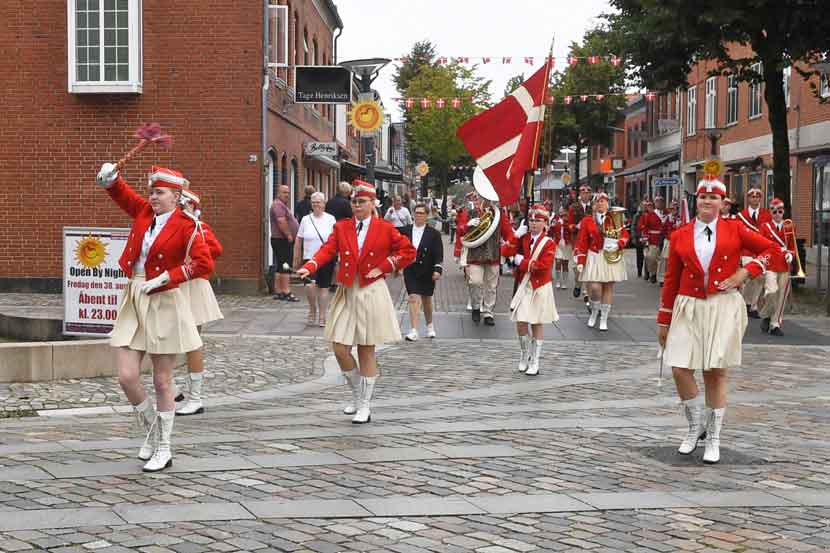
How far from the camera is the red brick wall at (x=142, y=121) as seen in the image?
66.2ft

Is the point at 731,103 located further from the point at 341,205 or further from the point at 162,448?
the point at 162,448

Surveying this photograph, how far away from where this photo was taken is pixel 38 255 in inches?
819

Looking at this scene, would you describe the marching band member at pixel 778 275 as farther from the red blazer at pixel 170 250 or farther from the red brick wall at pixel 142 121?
the red blazer at pixel 170 250

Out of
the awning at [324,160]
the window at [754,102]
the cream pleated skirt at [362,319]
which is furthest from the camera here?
the window at [754,102]

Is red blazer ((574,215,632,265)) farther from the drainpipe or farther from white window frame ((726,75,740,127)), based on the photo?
white window frame ((726,75,740,127))

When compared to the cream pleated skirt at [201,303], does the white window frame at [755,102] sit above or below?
above

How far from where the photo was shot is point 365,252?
28.7 feet

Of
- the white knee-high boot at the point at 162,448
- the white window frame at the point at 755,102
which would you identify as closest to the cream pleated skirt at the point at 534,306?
the white knee-high boot at the point at 162,448

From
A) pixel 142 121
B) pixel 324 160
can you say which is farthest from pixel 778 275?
pixel 324 160

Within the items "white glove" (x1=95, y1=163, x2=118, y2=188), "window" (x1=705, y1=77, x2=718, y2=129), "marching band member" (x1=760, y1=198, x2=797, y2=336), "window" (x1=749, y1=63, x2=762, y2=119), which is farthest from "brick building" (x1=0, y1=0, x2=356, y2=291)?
"window" (x1=705, y1=77, x2=718, y2=129)

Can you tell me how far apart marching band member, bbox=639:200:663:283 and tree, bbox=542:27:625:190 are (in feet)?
106

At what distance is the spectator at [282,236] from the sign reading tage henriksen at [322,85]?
10.6ft

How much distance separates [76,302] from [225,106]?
9008 mm

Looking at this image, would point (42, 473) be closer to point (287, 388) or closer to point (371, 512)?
point (371, 512)
